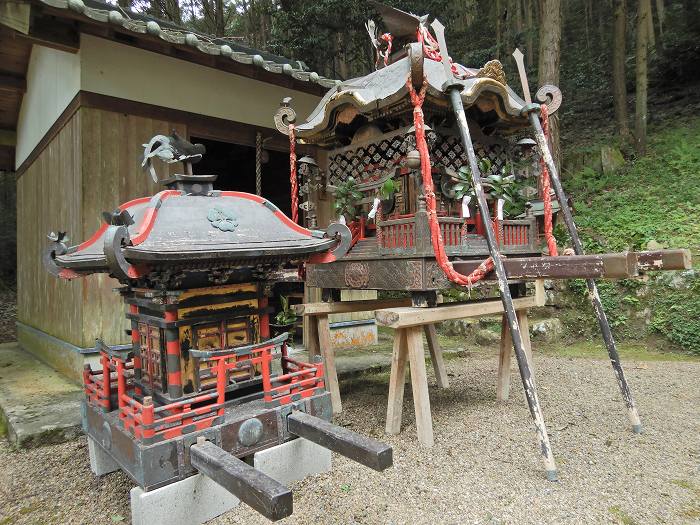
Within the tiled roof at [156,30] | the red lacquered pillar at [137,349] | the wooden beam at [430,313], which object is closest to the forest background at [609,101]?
the tiled roof at [156,30]

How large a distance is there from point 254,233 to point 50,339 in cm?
577

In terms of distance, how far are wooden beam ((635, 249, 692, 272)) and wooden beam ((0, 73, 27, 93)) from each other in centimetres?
1105

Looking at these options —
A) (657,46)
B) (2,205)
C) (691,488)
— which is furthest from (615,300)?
(2,205)

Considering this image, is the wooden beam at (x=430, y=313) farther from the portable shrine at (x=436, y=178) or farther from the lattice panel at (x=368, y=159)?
the lattice panel at (x=368, y=159)

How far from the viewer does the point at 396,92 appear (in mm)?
4285

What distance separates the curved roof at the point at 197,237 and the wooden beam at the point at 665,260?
2.53 meters

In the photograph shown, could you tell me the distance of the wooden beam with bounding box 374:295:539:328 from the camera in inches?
166

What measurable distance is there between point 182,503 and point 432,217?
10.5 ft

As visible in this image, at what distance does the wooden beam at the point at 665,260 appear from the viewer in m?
3.23

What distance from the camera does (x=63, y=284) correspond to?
6750 millimetres

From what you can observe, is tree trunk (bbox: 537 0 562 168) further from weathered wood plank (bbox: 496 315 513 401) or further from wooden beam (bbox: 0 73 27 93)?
wooden beam (bbox: 0 73 27 93)

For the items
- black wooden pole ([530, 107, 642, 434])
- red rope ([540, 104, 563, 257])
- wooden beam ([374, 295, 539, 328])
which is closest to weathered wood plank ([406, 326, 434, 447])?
wooden beam ([374, 295, 539, 328])

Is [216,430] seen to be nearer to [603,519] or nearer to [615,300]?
[603,519]

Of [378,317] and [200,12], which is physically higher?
[200,12]
